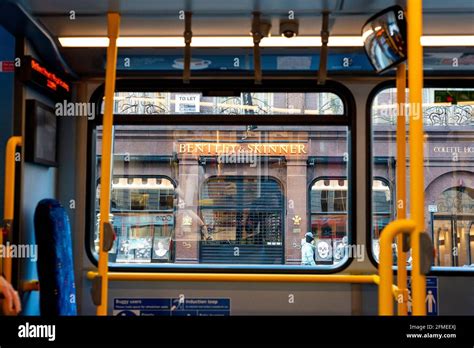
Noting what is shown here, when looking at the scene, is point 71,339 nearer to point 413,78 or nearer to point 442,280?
point 413,78

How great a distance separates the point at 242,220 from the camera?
3285 mm

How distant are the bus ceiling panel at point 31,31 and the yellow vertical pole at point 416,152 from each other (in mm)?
1907

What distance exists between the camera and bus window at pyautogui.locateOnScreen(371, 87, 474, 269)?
3.26 m

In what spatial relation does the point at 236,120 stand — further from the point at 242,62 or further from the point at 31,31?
the point at 31,31

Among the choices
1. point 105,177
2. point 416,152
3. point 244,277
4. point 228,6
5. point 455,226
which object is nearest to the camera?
point 416,152

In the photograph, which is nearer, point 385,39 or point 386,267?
point 386,267

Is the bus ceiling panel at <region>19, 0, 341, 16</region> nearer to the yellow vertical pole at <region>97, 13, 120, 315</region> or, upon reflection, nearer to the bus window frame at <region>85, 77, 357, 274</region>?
the yellow vertical pole at <region>97, 13, 120, 315</region>

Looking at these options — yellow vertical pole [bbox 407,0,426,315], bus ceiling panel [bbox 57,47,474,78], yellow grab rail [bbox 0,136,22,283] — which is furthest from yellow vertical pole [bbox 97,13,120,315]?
yellow vertical pole [bbox 407,0,426,315]

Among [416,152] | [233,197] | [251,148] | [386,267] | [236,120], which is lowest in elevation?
[386,267]

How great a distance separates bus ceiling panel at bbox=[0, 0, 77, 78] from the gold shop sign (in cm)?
99

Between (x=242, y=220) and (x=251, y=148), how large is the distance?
1.64 feet

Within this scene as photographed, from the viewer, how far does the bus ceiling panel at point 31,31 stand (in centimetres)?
243

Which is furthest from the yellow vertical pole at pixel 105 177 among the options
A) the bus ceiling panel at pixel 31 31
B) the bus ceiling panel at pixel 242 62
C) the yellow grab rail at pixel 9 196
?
the bus ceiling panel at pixel 242 62

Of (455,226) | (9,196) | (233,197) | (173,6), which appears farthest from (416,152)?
(9,196)
